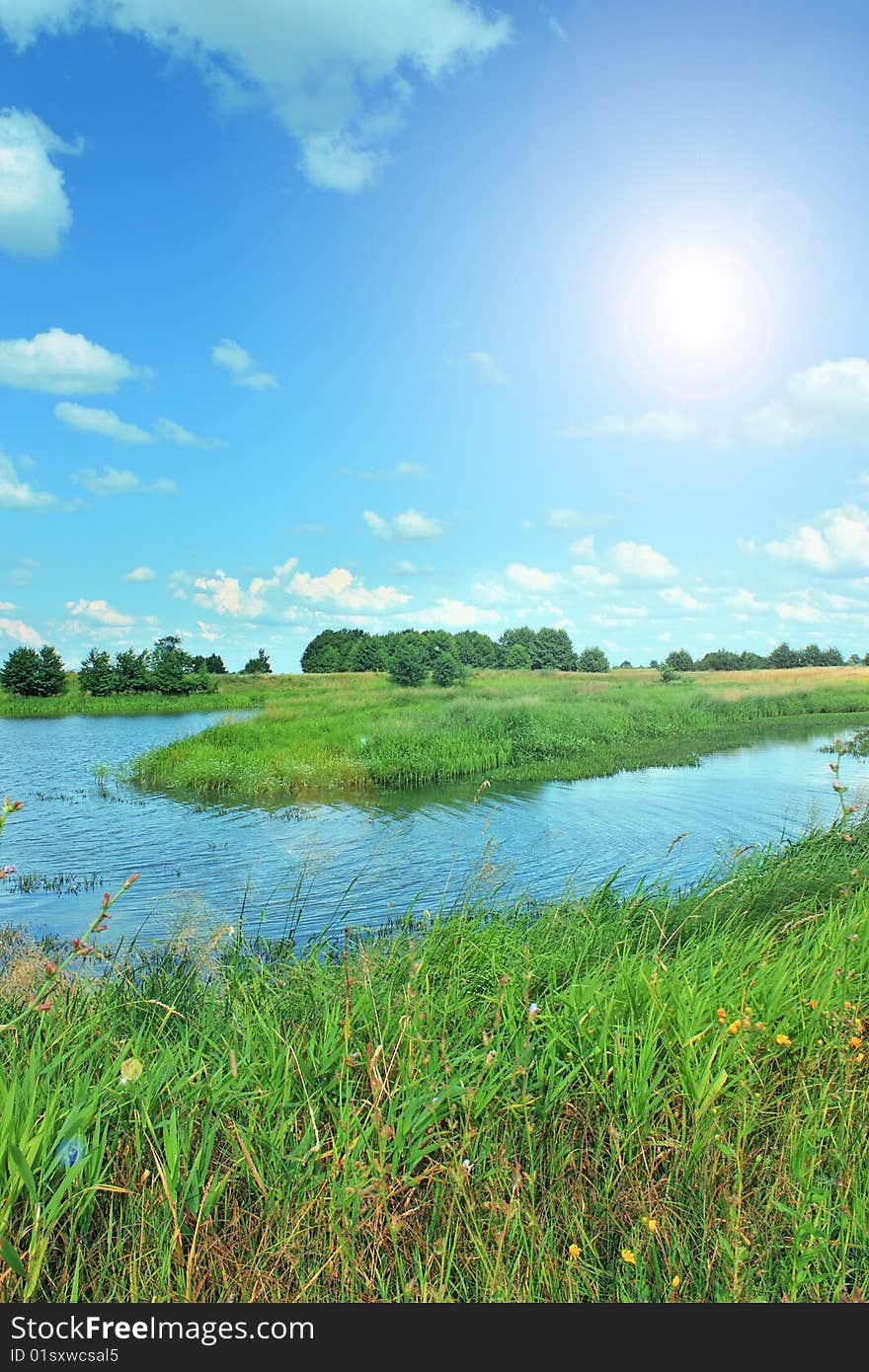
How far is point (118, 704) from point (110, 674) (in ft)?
20.5

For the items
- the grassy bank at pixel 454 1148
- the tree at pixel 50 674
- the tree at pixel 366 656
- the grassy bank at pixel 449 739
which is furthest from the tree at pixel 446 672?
the grassy bank at pixel 454 1148

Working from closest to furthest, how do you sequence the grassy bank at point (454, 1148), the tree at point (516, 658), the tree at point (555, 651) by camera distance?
the grassy bank at point (454, 1148)
the tree at point (516, 658)
the tree at point (555, 651)

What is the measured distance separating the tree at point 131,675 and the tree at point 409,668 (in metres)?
20.7

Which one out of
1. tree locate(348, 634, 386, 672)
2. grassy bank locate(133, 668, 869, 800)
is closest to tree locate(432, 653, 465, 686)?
grassy bank locate(133, 668, 869, 800)

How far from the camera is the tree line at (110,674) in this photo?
58.7 meters

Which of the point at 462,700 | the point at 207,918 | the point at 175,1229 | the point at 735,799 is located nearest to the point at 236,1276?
the point at 175,1229

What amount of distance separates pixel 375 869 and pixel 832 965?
26.3 feet

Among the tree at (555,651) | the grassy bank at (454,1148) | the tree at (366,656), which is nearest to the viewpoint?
the grassy bank at (454,1148)

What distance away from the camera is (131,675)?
6131cm

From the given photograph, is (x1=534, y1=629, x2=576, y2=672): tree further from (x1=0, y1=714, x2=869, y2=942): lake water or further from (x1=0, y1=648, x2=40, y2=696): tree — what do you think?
(x1=0, y1=714, x2=869, y2=942): lake water

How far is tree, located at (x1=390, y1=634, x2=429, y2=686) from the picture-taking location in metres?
Answer: 52.4

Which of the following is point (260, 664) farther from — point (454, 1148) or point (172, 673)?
point (454, 1148)

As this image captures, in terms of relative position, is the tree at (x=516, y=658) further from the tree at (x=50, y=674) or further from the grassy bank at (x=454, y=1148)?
the grassy bank at (x=454, y=1148)

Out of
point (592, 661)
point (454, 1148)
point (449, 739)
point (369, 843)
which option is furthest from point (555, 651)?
point (454, 1148)
